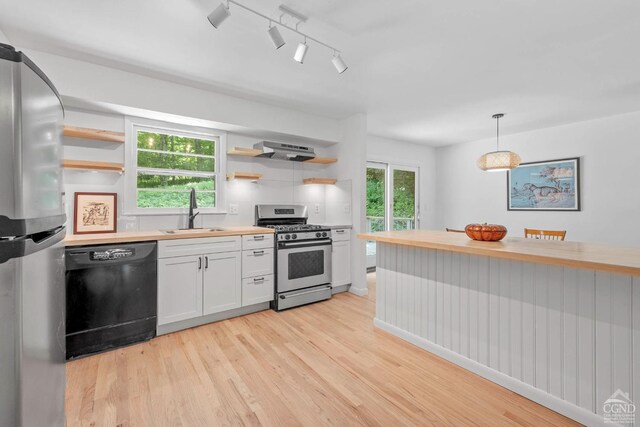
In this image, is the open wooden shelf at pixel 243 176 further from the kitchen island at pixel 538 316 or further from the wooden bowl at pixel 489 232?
the wooden bowl at pixel 489 232

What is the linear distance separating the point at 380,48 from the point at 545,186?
13.3ft

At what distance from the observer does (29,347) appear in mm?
836

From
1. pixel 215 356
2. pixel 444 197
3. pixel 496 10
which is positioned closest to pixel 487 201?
pixel 444 197

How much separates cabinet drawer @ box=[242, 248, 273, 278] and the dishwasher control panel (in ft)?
3.49

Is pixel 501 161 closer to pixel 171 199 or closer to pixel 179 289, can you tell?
pixel 179 289

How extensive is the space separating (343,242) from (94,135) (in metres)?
2.96

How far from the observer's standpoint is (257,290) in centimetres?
328

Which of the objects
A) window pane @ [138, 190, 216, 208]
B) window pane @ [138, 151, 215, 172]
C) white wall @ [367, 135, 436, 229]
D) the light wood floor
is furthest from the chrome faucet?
white wall @ [367, 135, 436, 229]

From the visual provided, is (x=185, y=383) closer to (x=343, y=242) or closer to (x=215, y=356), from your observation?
(x=215, y=356)

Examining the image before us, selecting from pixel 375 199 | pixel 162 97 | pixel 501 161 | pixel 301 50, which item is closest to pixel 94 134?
pixel 162 97

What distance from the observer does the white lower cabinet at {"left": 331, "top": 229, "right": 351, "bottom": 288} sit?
3.89 meters

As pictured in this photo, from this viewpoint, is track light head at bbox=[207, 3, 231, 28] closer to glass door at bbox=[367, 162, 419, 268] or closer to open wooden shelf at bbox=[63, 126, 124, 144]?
open wooden shelf at bbox=[63, 126, 124, 144]

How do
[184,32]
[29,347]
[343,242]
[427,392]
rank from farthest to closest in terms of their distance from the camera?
[343,242] < [184,32] < [427,392] < [29,347]

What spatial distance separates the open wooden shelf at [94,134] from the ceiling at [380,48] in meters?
0.61
